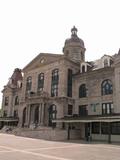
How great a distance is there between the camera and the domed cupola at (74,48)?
51.4m

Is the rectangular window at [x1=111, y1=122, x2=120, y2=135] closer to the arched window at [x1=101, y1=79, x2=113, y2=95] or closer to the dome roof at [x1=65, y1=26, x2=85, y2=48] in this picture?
the arched window at [x1=101, y1=79, x2=113, y2=95]

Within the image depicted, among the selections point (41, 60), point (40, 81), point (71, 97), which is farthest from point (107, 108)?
point (41, 60)

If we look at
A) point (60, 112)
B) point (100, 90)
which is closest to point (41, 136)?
point (60, 112)

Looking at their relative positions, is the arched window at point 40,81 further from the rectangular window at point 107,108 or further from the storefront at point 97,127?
the rectangular window at point 107,108

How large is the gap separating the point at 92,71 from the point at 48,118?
12949 mm

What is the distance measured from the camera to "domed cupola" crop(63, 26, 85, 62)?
169 ft

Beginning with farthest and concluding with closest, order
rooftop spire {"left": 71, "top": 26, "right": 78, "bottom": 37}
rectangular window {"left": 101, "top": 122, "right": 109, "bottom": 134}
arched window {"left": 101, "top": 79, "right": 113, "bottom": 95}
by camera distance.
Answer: rooftop spire {"left": 71, "top": 26, "right": 78, "bottom": 37} → arched window {"left": 101, "top": 79, "right": 113, "bottom": 95} → rectangular window {"left": 101, "top": 122, "right": 109, "bottom": 134}

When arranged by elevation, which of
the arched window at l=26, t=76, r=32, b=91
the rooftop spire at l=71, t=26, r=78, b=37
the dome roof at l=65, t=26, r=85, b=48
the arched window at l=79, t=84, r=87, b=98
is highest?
the rooftop spire at l=71, t=26, r=78, b=37

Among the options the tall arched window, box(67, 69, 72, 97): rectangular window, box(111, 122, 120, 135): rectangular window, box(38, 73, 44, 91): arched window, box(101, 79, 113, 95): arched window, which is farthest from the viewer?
box(38, 73, 44, 91): arched window

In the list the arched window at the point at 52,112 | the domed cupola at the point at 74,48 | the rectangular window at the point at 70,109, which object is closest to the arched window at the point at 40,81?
the arched window at the point at 52,112

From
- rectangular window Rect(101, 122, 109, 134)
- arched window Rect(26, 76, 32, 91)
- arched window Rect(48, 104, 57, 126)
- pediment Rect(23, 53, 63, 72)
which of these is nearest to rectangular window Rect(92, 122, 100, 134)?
rectangular window Rect(101, 122, 109, 134)

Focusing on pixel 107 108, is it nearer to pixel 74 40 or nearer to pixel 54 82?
pixel 54 82

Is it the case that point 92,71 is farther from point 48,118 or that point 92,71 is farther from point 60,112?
point 48,118

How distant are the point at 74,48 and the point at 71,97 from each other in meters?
Answer: 14.3
